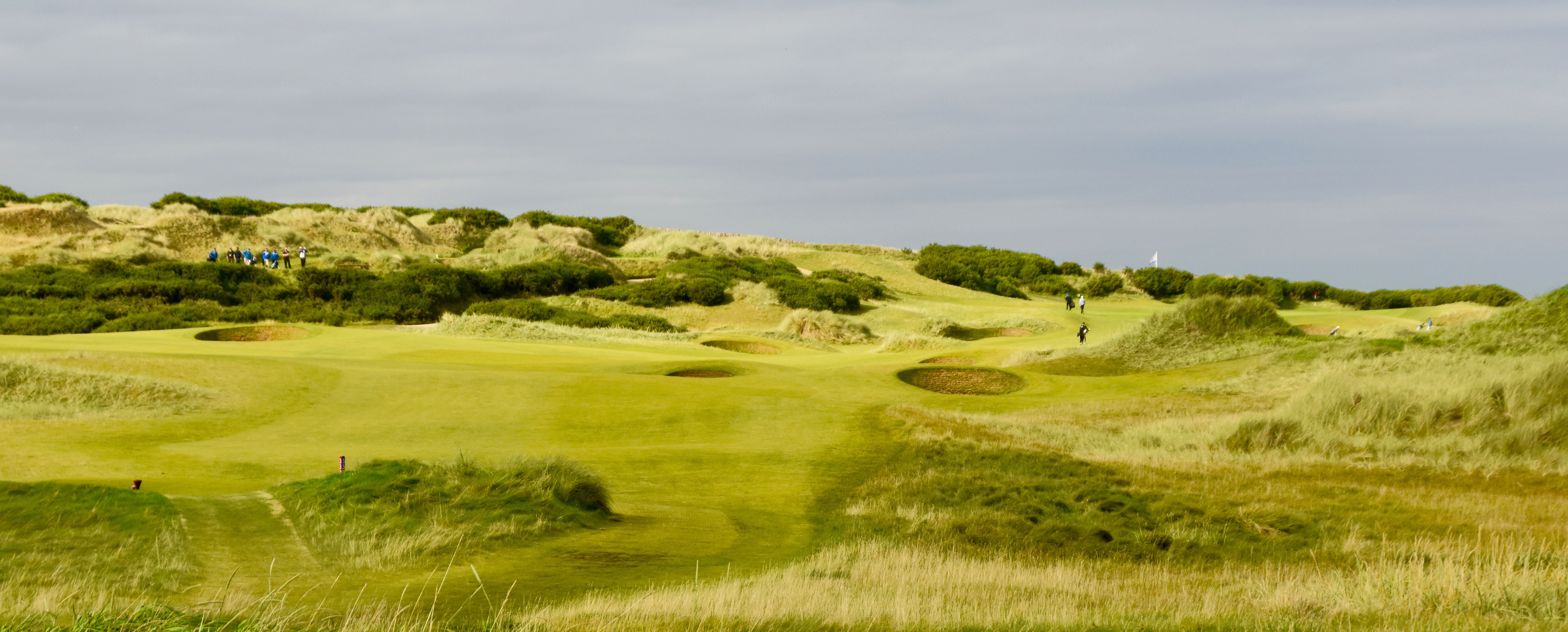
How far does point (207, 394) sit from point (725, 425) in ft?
32.1

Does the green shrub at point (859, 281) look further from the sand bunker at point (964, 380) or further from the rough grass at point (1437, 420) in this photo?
the rough grass at point (1437, 420)

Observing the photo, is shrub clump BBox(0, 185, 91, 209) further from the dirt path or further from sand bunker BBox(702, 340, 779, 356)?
the dirt path

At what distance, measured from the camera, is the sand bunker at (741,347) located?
118 feet

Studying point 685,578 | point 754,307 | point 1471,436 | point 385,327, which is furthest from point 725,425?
Result: point 754,307

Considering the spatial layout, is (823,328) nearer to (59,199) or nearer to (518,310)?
(518,310)

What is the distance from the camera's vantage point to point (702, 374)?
80.1 ft

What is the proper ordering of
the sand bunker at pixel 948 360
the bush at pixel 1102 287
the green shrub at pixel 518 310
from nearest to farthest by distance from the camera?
the sand bunker at pixel 948 360 → the green shrub at pixel 518 310 → the bush at pixel 1102 287

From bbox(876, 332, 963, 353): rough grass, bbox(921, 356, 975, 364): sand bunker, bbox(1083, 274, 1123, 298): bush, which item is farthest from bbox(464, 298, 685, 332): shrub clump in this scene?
bbox(1083, 274, 1123, 298): bush

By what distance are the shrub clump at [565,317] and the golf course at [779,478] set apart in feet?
19.2

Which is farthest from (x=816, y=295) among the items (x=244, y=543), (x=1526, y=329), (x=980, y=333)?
(x=244, y=543)

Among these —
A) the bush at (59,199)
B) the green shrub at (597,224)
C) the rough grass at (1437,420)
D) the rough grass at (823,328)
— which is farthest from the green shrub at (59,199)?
the rough grass at (1437,420)

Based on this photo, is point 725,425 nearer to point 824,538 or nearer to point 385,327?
point 824,538

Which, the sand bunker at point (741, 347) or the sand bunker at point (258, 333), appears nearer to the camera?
the sand bunker at point (258, 333)

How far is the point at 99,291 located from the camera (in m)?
38.8
